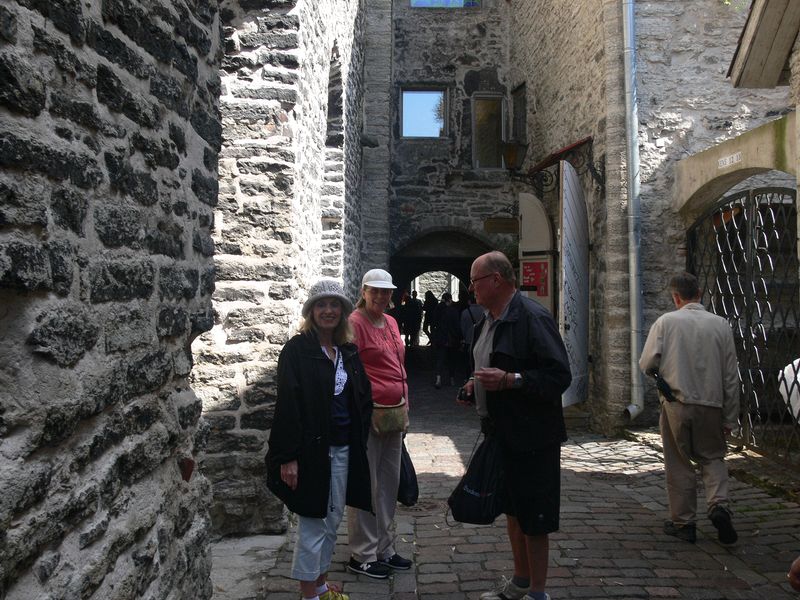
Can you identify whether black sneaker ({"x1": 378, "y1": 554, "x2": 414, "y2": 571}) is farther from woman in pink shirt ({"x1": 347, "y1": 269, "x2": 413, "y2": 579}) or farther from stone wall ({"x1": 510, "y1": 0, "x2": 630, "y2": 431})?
stone wall ({"x1": 510, "y1": 0, "x2": 630, "y2": 431})

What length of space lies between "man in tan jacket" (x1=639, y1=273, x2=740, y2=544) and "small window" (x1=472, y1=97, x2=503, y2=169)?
912cm

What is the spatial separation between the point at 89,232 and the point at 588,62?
7984mm

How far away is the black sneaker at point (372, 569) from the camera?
12.8ft

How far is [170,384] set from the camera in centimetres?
260

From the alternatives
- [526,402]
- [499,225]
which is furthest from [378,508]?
[499,225]

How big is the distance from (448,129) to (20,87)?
481 inches

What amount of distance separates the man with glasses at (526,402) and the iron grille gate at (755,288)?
3546 mm

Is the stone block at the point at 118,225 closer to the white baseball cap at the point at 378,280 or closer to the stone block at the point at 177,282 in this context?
the stone block at the point at 177,282

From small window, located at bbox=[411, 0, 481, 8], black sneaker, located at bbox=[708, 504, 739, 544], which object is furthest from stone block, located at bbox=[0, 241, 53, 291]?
small window, located at bbox=[411, 0, 481, 8]

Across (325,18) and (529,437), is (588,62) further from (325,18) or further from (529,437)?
(529,437)

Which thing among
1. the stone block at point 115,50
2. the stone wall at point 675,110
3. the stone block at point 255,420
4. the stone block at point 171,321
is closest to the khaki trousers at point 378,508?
the stone block at point 255,420

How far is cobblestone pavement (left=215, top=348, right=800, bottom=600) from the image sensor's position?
3730 millimetres

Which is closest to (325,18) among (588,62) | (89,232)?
(588,62)

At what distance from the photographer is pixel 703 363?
14.6 ft
